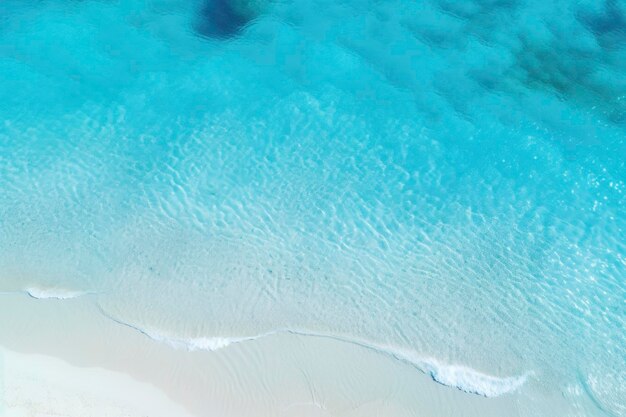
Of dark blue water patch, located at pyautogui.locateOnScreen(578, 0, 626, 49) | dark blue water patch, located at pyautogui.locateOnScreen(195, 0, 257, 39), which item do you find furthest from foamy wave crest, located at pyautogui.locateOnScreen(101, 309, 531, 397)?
dark blue water patch, located at pyautogui.locateOnScreen(578, 0, 626, 49)

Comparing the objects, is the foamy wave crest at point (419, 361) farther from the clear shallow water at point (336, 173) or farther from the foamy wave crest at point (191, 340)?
the clear shallow water at point (336, 173)

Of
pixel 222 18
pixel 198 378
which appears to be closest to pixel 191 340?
pixel 198 378

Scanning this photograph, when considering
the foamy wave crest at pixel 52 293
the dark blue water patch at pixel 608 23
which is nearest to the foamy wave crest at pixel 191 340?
the foamy wave crest at pixel 52 293

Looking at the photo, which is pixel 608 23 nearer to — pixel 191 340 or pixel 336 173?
pixel 336 173

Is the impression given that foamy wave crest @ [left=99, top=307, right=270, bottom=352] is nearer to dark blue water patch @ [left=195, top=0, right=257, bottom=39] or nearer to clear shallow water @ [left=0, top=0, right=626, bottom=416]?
clear shallow water @ [left=0, top=0, right=626, bottom=416]

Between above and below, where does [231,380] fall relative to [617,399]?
below

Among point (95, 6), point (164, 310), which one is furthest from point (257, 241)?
point (95, 6)

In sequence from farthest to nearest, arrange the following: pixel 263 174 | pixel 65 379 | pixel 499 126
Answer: pixel 499 126, pixel 263 174, pixel 65 379

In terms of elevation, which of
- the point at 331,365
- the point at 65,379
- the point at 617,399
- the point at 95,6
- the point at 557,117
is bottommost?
the point at 65,379

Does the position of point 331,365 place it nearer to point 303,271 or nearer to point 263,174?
point 303,271
